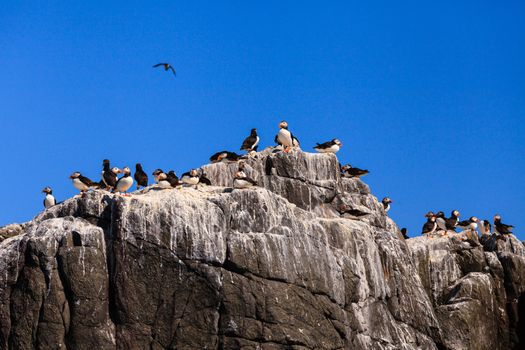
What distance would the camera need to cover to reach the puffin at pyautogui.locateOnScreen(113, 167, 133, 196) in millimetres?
37156

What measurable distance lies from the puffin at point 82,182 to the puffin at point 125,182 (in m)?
0.92

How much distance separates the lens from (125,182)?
37156 millimetres

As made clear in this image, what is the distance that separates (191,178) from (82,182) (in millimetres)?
3383

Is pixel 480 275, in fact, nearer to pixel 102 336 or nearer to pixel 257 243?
pixel 257 243

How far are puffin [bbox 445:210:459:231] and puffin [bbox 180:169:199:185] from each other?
12.6 meters

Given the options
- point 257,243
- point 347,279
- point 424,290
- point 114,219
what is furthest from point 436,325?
point 114,219

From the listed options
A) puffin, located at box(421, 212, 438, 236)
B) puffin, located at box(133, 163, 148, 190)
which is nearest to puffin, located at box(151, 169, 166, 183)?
puffin, located at box(133, 163, 148, 190)

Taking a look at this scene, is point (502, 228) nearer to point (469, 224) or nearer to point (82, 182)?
point (469, 224)

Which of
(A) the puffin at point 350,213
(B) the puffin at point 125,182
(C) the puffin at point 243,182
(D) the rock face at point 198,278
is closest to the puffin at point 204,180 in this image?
(D) the rock face at point 198,278

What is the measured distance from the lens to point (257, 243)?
3631 cm

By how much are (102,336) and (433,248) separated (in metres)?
16.1

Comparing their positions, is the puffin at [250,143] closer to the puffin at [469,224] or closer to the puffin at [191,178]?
the puffin at [191,178]

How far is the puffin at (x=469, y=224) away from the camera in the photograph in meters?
48.1

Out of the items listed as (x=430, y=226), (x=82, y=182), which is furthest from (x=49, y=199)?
(x=430, y=226)
